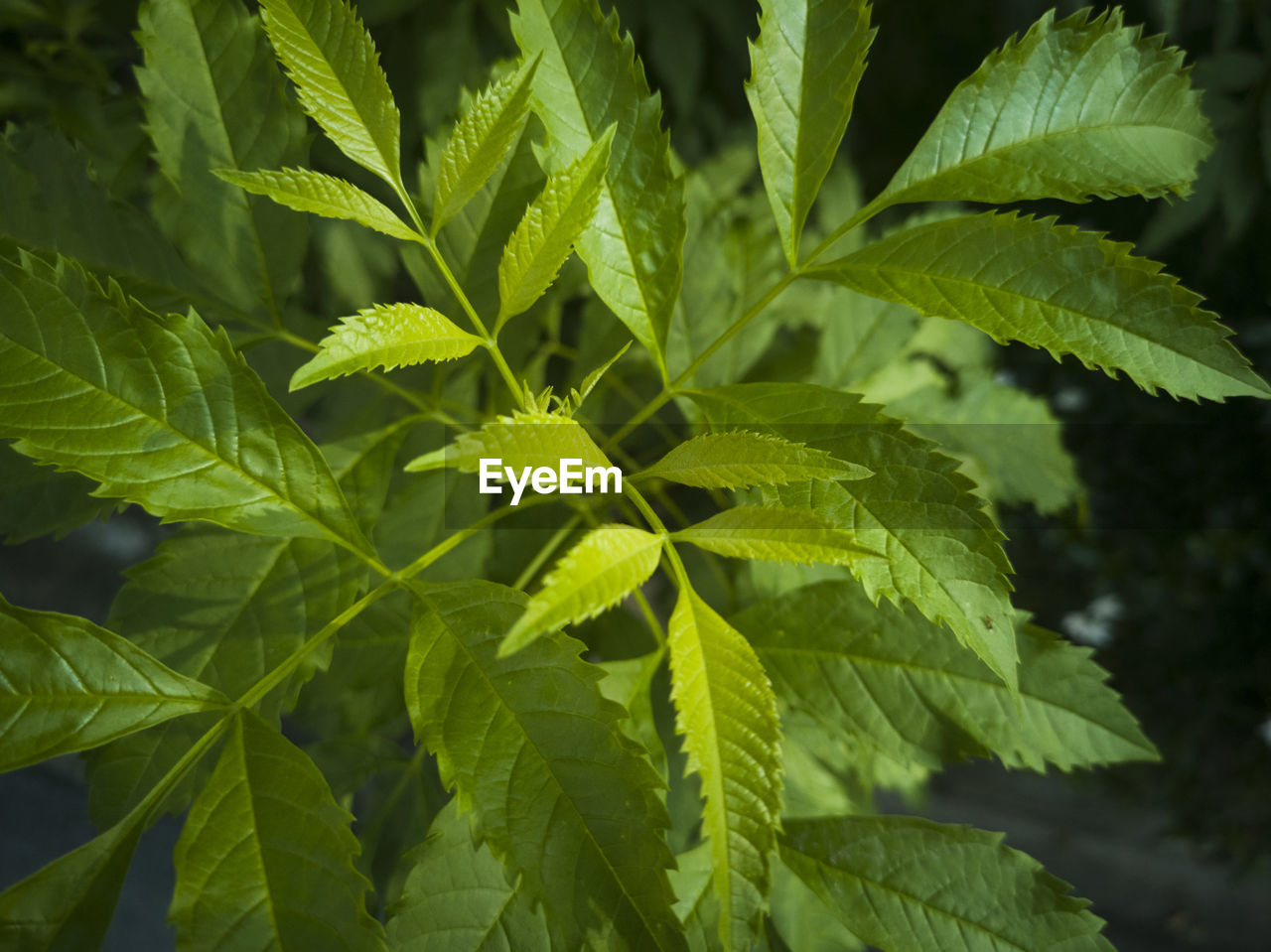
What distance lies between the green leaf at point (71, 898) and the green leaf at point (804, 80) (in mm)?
411

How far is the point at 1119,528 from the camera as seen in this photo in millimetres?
1256

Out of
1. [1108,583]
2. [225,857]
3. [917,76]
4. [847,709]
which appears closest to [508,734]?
[225,857]

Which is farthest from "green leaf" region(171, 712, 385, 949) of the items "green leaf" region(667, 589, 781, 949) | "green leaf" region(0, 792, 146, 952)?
"green leaf" region(667, 589, 781, 949)

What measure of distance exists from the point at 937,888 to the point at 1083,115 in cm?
39

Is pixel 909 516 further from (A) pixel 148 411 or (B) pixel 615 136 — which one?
(A) pixel 148 411

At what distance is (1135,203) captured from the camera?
103 centimetres

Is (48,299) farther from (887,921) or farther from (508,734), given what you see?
(887,921)

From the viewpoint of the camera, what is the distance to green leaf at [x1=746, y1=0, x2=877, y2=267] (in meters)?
0.37

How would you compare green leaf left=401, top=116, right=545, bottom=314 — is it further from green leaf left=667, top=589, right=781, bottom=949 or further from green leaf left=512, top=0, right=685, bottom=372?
green leaf left=667, top=589, right=781, bottom=949

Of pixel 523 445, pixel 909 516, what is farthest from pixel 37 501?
pixel 909 516

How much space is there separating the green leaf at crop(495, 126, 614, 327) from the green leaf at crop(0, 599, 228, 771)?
21cm

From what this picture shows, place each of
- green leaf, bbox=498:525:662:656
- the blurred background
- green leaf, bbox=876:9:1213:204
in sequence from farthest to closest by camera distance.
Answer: the blurred background
green leaf, bbox=876:9:1213:204
green leaf, bbox=498:525:662:656

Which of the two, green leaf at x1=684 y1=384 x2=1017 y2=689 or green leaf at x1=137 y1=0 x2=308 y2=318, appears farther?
green leaf at x1=137 y1=0 x2=308 y2=318

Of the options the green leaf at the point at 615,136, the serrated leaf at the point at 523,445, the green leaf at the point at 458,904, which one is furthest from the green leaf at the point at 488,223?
the green leaf at the point at 458,904
